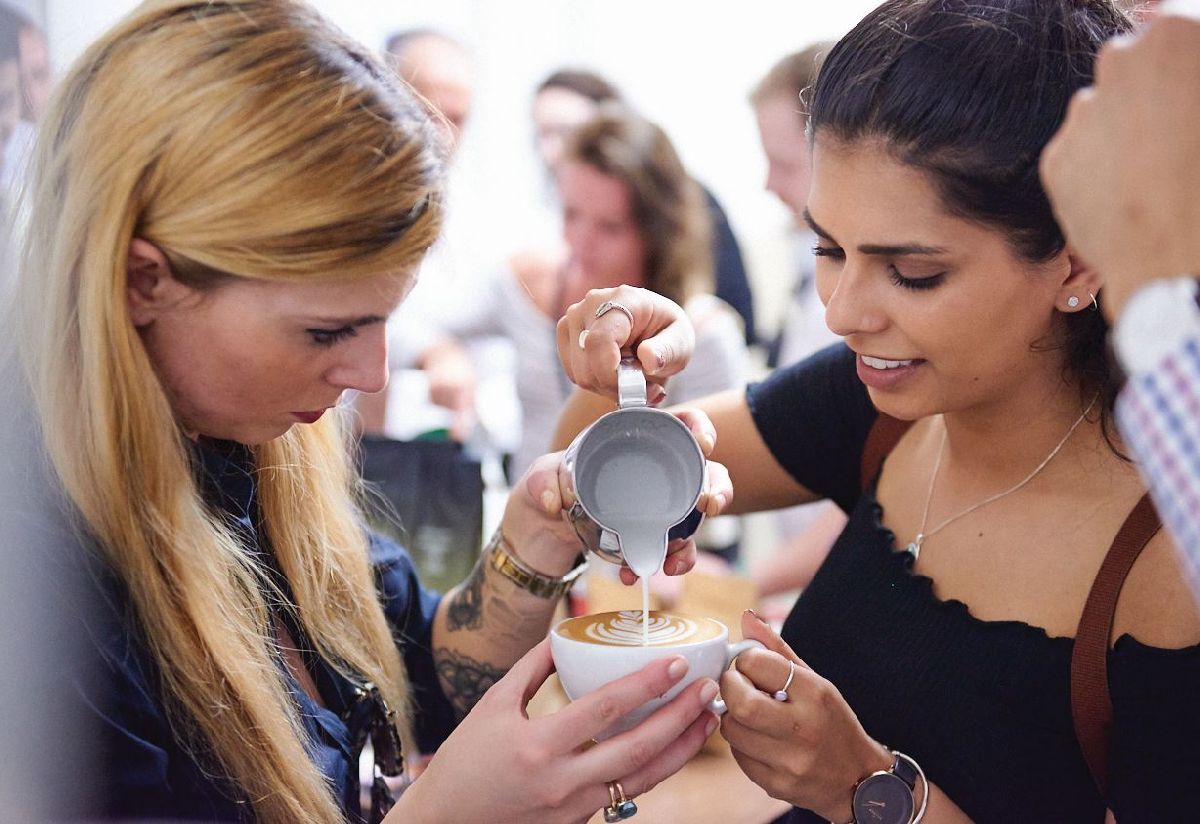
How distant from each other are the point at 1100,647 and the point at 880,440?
1.53ft

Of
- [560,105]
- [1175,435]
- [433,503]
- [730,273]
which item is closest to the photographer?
[1175,435]

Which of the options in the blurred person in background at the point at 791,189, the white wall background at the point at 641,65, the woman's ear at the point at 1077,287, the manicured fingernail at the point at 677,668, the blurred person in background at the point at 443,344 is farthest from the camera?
the white wall background at the point at 641,65

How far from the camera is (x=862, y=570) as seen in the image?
138 cm

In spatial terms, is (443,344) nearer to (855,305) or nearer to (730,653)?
(855,305)

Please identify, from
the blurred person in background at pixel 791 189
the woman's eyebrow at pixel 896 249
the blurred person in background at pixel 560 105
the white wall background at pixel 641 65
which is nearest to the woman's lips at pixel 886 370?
the woman's eyebrow at pixel 896 249

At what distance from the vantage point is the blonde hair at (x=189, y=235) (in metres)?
1.06

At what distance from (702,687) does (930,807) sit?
0.34 m

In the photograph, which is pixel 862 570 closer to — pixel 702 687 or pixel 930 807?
pixel 930 807

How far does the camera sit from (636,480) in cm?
116

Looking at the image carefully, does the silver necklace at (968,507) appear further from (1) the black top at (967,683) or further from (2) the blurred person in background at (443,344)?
(2) the blurred person in background at (443,344)

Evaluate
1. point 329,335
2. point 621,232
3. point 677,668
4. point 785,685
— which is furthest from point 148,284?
point 621,232

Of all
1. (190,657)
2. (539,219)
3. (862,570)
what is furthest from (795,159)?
(190,657)

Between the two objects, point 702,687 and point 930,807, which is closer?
point 702,687

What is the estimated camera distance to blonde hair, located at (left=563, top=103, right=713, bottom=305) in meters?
2.95
